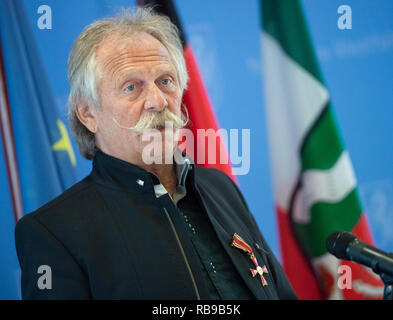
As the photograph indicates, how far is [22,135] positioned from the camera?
1.91m

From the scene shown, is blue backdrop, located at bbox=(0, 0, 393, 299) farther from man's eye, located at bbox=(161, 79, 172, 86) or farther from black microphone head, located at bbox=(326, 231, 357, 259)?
black microphone head, located at bbox=(326, 231, 357, 259)

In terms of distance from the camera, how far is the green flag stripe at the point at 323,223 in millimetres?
2375

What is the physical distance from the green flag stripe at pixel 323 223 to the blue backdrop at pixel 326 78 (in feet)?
0.41

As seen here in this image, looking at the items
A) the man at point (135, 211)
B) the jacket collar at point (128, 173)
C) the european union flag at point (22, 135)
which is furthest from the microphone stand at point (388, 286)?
the european union flag at point (22, 135)

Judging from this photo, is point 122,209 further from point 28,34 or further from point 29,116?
point 28,34

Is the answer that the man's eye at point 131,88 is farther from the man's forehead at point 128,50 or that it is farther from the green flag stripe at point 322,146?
the green flag stripe at point 322,146

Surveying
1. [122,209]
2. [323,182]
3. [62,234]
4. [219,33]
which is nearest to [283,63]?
[219,33]

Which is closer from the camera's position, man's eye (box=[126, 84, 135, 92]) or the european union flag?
man's eye (box=[126, 84, 135, 92])

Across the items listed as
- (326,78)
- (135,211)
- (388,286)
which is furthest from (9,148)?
(326,78)

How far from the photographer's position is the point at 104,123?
59.2 inches

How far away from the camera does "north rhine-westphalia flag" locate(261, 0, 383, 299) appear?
2.38m

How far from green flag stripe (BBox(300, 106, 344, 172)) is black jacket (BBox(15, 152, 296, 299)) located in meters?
0.97

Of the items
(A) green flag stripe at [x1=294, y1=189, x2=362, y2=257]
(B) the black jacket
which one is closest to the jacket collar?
(B) the black jacket
